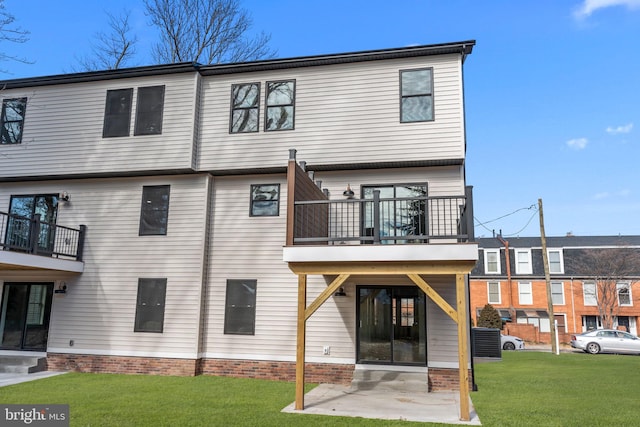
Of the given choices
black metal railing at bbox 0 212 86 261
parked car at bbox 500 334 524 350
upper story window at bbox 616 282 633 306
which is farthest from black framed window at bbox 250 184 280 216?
upper story window at bbox 616 282 633 306

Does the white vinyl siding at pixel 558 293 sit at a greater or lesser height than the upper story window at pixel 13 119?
lesser

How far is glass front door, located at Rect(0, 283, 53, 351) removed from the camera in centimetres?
1136

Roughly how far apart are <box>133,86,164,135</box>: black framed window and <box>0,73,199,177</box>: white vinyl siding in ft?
0.45

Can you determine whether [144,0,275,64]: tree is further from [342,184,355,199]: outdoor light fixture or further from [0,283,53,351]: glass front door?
[342,184,355,199]: outdoor light fixture

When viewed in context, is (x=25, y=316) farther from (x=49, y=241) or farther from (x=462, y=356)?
(x=462, y=356)

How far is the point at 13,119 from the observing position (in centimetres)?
1230

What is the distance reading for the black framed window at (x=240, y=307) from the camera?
1038 centimetres

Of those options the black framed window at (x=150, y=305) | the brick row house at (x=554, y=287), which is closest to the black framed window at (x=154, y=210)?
the black framed window at (x=150, y=305)

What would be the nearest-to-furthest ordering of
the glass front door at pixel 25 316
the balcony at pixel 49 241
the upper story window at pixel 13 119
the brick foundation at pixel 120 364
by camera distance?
the brick foundation at pixel 120 364 → the balcony at pixel 49 241 → the glass front door at pixel 25 316 → the upper story window at pixel 13 119

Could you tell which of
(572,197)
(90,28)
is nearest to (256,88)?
(90,28)

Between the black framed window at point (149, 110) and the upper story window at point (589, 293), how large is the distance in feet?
88.3

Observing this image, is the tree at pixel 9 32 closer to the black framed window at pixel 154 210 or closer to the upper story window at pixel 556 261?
the black framed window at pixel 154 210

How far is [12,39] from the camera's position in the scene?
31.4ft

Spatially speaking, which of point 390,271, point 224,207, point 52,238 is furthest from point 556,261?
point 52,238
